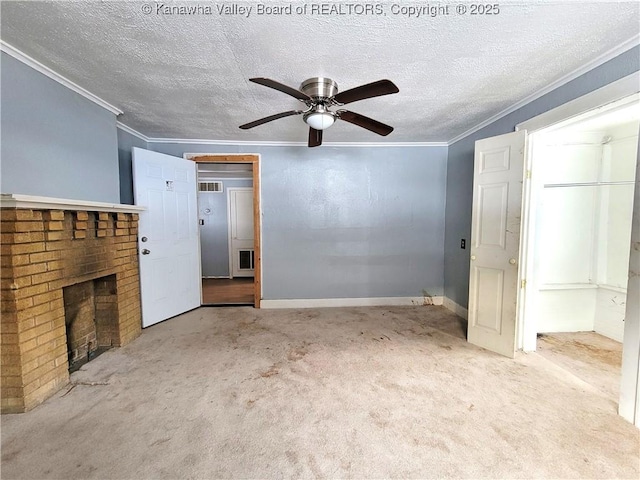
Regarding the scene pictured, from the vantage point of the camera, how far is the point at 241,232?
5.52m

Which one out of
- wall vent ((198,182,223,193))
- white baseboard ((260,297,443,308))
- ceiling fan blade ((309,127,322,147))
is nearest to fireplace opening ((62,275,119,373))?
white baseboard ((260,297,443,308))

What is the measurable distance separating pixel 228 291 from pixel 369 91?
13.0ft

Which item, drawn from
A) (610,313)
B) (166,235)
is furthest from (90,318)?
(610,313)

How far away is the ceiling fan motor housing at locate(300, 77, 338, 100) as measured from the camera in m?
1.92

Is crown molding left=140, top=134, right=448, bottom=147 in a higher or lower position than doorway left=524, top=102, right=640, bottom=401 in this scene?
higher

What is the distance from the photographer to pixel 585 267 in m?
2.81

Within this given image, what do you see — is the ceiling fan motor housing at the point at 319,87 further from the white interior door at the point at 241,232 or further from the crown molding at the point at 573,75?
the white interior door at the point at 241,232

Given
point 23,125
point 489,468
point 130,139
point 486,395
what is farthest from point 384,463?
point 130,139

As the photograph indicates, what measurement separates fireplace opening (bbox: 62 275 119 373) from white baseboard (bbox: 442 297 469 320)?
3849 millimetres

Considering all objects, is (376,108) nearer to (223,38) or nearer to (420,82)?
(420,82)

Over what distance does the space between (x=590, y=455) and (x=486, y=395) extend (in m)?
0.53

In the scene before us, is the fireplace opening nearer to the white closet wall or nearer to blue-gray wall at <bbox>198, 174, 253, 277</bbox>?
blue-gray wall at <bbox>198, 174, 253, 277</bbox>

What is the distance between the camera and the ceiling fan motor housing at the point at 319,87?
1.92 m

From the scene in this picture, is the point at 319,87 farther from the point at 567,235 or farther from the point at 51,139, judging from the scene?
the point at 567,235
